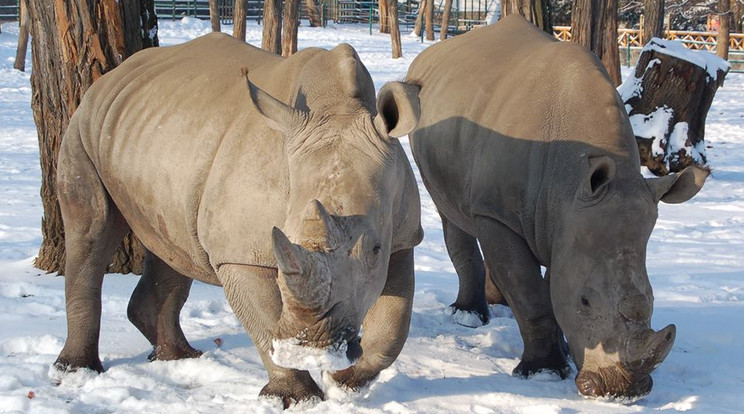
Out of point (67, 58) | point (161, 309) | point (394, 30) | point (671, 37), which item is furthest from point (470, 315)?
point (671, 37)

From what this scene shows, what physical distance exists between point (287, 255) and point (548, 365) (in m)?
2.43

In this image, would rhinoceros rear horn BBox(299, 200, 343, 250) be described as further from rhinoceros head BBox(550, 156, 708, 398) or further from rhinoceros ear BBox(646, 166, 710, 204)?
rhinoceros ear BBox(646, 166, 710, 204)

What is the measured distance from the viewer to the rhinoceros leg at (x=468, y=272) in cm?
739

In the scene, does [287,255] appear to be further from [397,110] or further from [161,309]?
[161,309]

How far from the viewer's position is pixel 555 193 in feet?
18.1

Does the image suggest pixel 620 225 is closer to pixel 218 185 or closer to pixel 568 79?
pixel 568 79

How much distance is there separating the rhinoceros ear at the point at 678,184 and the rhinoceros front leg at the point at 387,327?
130 centimetres

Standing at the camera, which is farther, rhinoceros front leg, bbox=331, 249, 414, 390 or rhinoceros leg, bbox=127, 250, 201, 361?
rhinoceros leg, bbox=127, 250, 201, 361

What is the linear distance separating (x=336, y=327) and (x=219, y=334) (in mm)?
2677

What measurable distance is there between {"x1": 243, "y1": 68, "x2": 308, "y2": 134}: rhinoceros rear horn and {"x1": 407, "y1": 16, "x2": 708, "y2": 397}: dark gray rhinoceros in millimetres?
845

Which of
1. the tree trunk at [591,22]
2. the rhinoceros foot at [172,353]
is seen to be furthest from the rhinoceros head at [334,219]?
the tree trunk at [591,22]

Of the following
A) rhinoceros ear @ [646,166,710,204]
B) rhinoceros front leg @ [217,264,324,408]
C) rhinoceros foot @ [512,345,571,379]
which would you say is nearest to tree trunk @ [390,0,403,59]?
rhinoceros foot @ [512,345,571,379]

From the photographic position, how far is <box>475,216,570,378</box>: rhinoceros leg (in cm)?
562

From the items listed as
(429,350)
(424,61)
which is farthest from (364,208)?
(424,61)
